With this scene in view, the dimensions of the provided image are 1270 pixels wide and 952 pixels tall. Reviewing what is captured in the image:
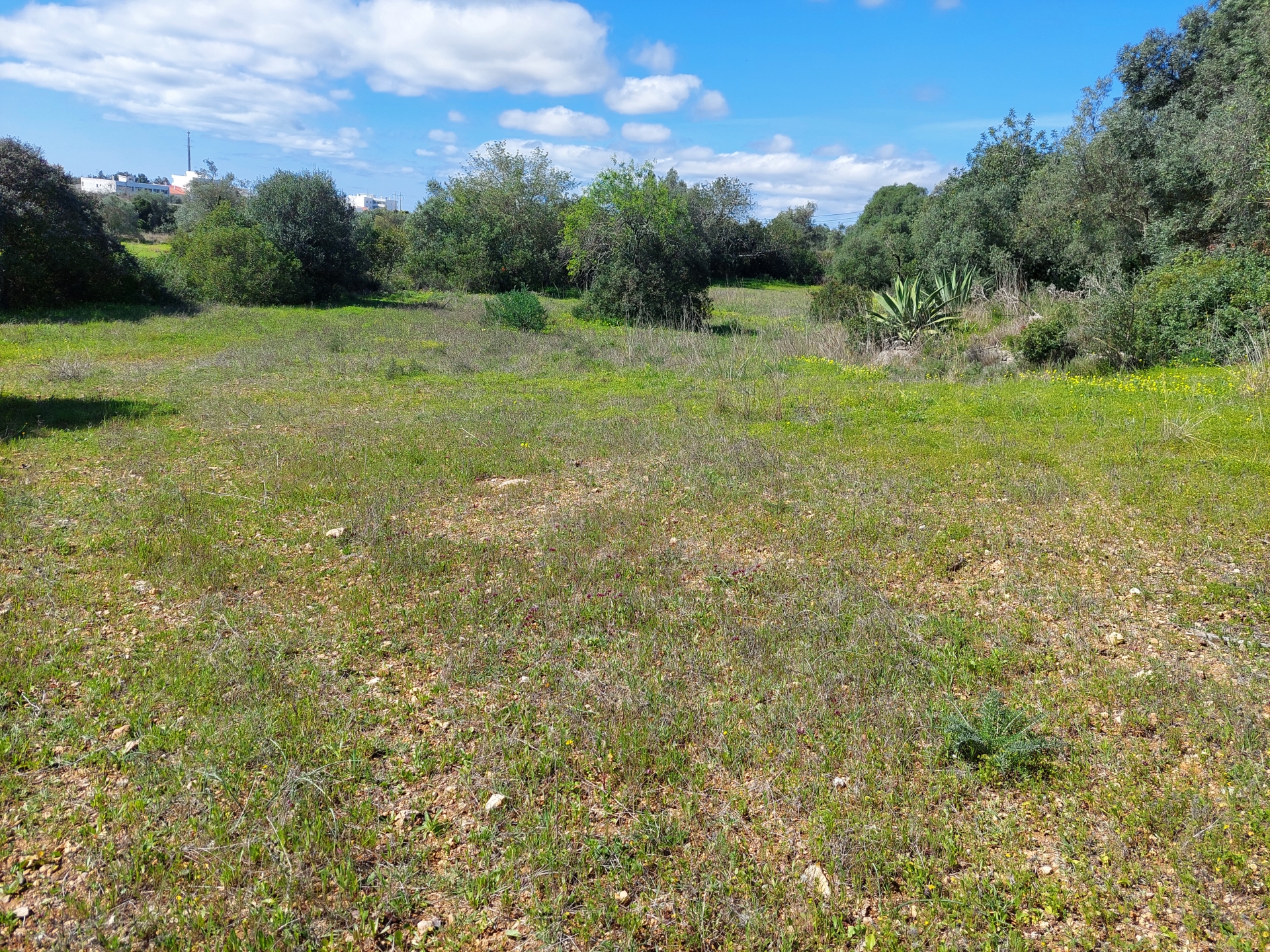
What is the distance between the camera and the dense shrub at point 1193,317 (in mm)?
11508

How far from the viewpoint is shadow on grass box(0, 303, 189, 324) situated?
62.1ft

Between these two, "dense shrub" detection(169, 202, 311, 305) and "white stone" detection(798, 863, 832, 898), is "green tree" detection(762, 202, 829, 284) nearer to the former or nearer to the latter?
"dense shrub" detection(169, 202, 311, 305)

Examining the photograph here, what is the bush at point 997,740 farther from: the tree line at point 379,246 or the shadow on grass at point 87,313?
the shadow on grass at point 87,313

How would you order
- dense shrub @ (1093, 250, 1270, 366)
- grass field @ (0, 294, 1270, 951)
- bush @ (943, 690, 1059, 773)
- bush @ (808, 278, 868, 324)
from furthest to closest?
bush @ (808, 278, 868, 324)
dense shrub @ (1093, 250, 1270, 366)
bush @ (943, 690, 1059, 773)
grass field @ (0, 294, 1270, 951)

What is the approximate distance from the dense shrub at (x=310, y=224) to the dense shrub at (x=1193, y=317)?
23.4 m

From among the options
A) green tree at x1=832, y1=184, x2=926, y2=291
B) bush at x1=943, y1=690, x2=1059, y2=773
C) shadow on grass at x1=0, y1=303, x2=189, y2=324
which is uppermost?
green tree at x1=832, y1=184, x2=926, y2=291

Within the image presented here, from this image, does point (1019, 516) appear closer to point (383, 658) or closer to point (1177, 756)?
point (1177, 756)

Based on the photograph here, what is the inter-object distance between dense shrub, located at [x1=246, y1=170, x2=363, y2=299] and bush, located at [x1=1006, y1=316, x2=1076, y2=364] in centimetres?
2214

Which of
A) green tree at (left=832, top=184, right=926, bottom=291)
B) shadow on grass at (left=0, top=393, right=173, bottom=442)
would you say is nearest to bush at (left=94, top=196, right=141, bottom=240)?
shadow on grass at (left=0, top=393, right=173, bottom=442)

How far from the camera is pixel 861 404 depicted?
419 inches

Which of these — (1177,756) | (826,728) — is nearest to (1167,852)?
(1177,756)

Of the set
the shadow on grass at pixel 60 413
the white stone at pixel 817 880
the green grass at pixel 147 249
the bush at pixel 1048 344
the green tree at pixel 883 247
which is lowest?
the white stone at pixel 817 880

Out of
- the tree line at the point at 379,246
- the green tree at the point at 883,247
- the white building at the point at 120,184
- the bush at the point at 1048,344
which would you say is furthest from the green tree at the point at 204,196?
the white building at the point at 120,184

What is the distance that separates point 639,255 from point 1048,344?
39.9ft
